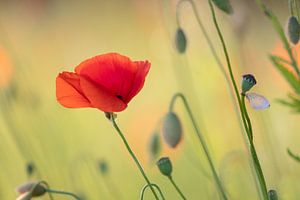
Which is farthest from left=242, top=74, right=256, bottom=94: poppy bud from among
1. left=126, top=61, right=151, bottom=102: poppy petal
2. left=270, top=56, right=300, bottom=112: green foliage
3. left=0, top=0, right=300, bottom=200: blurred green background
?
left=0, top=0, right=300, bottom=200: blurred green background

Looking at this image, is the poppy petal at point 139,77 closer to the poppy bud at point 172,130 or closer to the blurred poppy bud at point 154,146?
the poppy bud at point 172,130

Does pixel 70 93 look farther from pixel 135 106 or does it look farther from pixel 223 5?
pixel 135 106

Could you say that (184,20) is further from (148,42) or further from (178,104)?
(148,42)

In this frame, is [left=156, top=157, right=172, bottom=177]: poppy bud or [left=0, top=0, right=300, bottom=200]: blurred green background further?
[left=0, top=0, right=300, bottom=200]: blurred green background

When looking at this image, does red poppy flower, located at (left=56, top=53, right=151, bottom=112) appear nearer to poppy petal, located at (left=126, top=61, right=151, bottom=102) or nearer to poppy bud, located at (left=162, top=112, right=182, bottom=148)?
poppy petal, located at (left=126, top=61, right=151, bottom=102)

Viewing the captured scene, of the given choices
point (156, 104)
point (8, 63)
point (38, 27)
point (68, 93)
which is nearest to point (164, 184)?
point (8, 63)

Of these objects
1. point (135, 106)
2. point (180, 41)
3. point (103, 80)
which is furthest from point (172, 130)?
point (135, 106)
